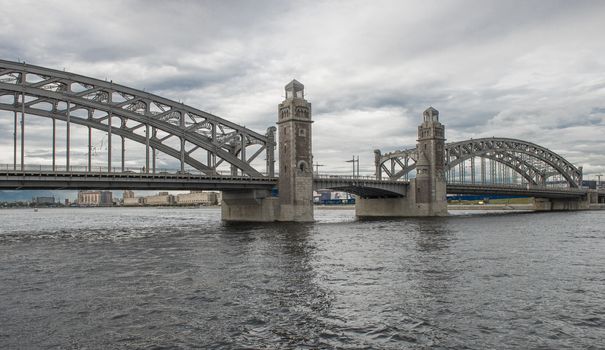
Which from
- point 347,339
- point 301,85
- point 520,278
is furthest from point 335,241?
point 301,85

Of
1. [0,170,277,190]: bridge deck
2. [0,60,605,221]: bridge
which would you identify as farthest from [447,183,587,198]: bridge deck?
[0,170,277,190]: bridge deck

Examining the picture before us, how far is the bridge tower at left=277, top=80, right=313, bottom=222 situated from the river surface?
1696 inches

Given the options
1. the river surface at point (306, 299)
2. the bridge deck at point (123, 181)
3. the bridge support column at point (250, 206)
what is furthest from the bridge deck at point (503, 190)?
the river surface at point (306, 299)

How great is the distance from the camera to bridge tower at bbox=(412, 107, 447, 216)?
107375mm

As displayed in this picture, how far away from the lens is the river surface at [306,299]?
53.0ft

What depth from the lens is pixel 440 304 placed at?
20578mm

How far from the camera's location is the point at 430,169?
362ft

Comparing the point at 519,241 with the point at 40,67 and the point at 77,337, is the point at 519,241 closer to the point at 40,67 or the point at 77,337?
the point at 77,337

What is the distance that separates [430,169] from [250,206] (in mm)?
43789

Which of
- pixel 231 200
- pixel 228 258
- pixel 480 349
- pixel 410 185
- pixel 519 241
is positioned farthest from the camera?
pixel 410 185

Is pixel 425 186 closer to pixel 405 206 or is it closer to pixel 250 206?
pixel 405 206

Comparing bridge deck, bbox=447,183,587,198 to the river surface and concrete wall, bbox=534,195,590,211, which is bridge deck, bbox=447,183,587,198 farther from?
the river surface

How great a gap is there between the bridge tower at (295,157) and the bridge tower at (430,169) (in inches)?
1329

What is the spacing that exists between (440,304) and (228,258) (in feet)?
61.0
